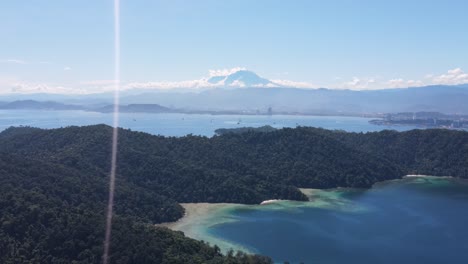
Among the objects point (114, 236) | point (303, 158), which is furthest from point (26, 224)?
point (303, 158)

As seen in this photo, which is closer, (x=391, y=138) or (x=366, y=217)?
(x=366, y=217)

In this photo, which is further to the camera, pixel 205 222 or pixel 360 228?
pixel 205 222

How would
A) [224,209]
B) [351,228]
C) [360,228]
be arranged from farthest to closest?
[224,209] → [360,228] → [351,228]

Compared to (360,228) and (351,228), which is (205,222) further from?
(360,228)

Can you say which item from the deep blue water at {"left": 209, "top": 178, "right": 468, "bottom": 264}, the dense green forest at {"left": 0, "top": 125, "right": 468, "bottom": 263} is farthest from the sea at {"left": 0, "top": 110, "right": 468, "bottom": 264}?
the dense green forest at {"left": 0, "top": 125, "right": 468, "bottom": 263}

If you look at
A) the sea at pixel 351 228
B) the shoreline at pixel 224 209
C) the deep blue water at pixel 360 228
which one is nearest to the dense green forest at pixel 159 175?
the shoreline at pixel 224 209

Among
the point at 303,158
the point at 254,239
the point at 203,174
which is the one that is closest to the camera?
the point at 254,239

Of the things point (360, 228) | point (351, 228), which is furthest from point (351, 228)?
point (360, 228)

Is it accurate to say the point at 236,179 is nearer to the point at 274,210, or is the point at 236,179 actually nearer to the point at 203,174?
the point at 203,174
